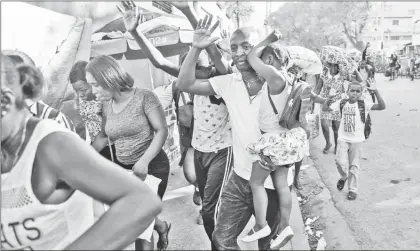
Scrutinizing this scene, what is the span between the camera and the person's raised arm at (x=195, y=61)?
2977 millimetres

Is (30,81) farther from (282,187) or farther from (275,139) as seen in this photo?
(282,187)

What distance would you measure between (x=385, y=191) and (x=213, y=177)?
2968 mm

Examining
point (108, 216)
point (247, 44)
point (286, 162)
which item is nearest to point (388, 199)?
point (286, 162)

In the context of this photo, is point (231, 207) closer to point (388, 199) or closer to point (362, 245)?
point (362, 245)

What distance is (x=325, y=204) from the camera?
5066mm

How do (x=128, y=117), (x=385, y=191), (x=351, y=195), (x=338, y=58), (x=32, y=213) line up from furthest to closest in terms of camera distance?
(x=338, y=58), (x=385, y=191), (x=351, y=195), (x=128, y=117), (x=32, y=213)

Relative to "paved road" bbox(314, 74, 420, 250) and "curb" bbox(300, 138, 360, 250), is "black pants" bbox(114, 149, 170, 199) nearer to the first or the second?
"curb" bbox(300, 138, 360, 250)

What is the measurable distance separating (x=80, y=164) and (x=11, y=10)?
11.8ft

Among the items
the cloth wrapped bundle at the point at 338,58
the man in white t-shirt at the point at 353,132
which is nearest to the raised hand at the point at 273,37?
the man in white t-shirt at the point at 353,132

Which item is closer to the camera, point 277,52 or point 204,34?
point 204,34

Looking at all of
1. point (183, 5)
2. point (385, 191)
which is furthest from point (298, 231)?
point (183, 5)

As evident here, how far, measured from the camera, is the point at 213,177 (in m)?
3.50

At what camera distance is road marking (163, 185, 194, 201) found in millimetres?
5605

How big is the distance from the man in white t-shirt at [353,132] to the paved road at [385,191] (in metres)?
0.29
